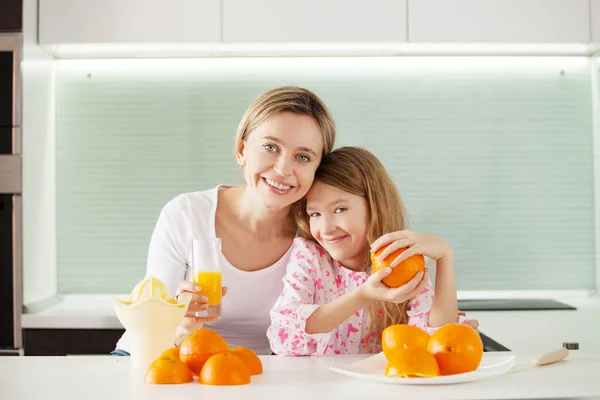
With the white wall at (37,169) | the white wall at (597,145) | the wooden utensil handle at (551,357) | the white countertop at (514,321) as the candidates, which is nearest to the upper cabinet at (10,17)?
the white wall at (37,169)

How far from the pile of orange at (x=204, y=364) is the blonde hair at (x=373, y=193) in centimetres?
54

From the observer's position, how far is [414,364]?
111 centimetres

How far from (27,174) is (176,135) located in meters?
0.65

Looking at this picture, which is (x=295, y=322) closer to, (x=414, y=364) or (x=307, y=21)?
(x=414, y=364)

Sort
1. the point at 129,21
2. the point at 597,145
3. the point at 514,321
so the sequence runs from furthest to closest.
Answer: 1. the point at 597,145
2. the point at 129,21
3. the point at 514,321

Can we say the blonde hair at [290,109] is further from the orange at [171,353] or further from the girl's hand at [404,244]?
the orange at [171,353]

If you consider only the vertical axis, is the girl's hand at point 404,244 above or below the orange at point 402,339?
above

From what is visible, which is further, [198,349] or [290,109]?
[290,109]

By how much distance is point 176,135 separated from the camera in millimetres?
3104

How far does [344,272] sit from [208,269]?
1.58ft

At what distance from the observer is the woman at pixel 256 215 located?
1.79m

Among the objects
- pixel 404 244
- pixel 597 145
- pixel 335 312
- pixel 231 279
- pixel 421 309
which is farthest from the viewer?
pixel 597 145

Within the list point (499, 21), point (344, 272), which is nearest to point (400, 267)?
point (344, 272)

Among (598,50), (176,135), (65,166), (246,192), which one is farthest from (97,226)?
(598,50)
